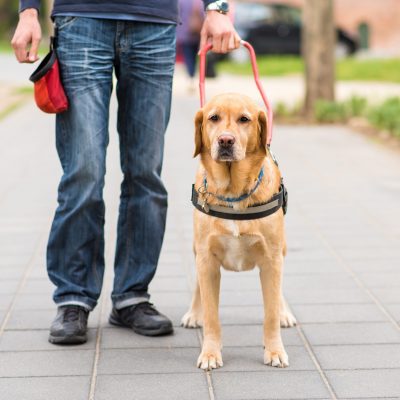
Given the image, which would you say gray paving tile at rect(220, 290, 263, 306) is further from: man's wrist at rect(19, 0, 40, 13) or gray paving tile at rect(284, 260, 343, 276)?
man's wrist at rect(19, 0, 40, 13)

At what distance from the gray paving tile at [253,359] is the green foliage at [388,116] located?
706cm

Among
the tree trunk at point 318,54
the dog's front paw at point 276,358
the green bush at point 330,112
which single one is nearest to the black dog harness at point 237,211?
the dog's front paw at point 276,358

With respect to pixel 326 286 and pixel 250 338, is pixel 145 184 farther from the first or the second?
pixel 326 286

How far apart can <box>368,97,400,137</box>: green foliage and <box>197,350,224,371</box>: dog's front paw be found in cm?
732

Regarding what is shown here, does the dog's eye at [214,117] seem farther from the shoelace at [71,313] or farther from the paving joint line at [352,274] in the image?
the paving joint line at [352,274]

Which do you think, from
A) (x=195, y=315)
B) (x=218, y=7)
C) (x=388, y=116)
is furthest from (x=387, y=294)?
(x=388, y=116)

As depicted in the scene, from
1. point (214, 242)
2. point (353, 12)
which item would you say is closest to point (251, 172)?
point (214, 242)

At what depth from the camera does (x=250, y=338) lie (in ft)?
14.5

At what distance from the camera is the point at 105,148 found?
4.41 m

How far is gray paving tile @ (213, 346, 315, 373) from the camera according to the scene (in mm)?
4012

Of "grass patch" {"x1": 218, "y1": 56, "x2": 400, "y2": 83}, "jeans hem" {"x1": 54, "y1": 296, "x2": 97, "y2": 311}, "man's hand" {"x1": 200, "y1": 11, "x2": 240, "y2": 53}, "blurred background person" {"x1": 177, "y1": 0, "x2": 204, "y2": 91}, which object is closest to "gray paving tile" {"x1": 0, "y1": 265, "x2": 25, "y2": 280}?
"jeans hem" {"x1": 54, "y1": 296, "x2": 97, "y2": 311}

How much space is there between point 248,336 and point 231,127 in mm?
1152

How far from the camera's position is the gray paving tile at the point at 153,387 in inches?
145

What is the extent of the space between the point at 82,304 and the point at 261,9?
26968 mm
